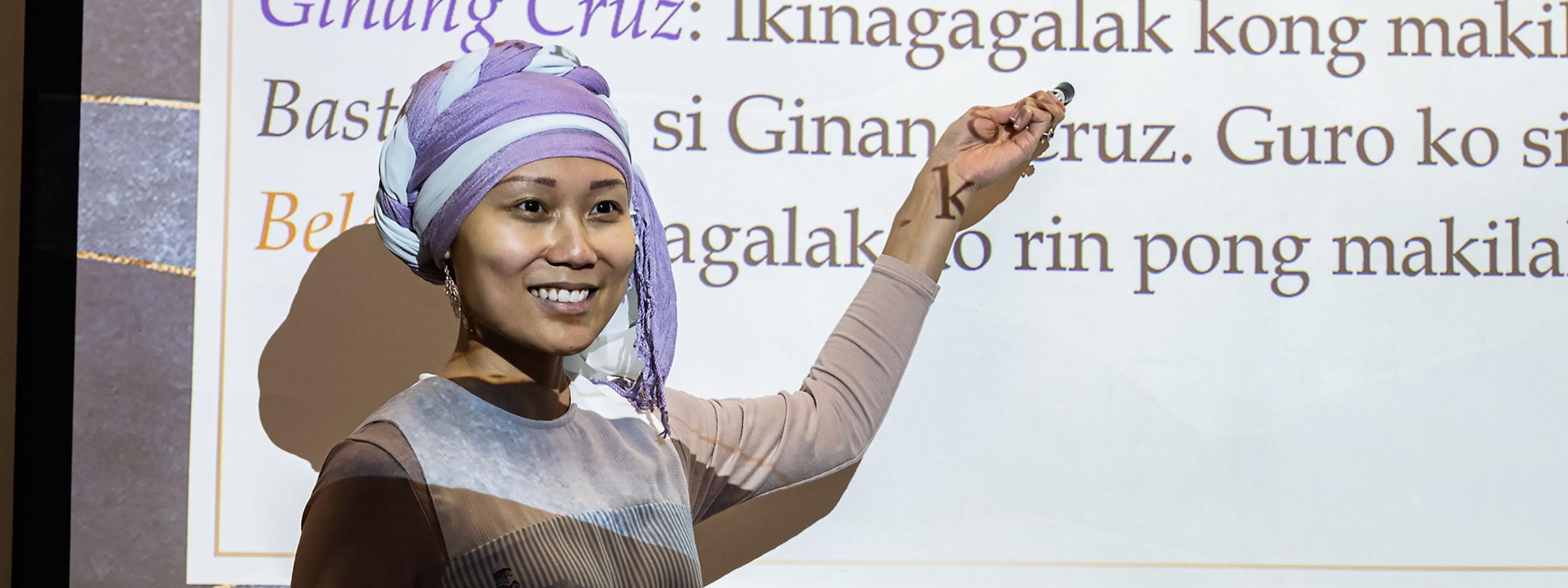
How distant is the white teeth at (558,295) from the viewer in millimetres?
1361

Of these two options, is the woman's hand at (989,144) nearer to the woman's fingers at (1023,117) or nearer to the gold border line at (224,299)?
the woman's fingers at (1023,117)

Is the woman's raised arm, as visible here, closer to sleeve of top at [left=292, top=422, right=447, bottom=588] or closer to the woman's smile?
the woman's smile

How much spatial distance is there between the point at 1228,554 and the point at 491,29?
122 cm

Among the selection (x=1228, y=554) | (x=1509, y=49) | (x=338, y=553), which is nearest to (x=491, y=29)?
(x=338, y=553)

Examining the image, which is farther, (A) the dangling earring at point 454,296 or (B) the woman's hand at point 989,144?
(B) the woman's hand at point 989,144

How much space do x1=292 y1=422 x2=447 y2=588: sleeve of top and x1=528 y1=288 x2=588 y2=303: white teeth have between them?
0.20 metres

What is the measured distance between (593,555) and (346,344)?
637 mm

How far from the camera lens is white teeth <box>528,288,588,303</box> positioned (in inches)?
53.6

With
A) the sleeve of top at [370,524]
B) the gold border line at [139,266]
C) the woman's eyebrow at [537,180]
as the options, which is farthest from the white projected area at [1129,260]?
the sleeve of top at [370,524]

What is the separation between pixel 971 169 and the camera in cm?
181

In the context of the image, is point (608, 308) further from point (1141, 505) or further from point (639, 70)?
point (1141, 505)

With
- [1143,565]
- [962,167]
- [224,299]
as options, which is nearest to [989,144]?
[962,167]

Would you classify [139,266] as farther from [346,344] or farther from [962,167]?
[962,167]

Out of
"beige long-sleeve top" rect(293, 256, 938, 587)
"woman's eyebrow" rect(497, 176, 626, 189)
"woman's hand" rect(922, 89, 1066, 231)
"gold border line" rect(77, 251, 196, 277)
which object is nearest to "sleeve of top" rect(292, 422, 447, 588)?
"beige long-sleeve top" rect(293, 256, 938, 587)
